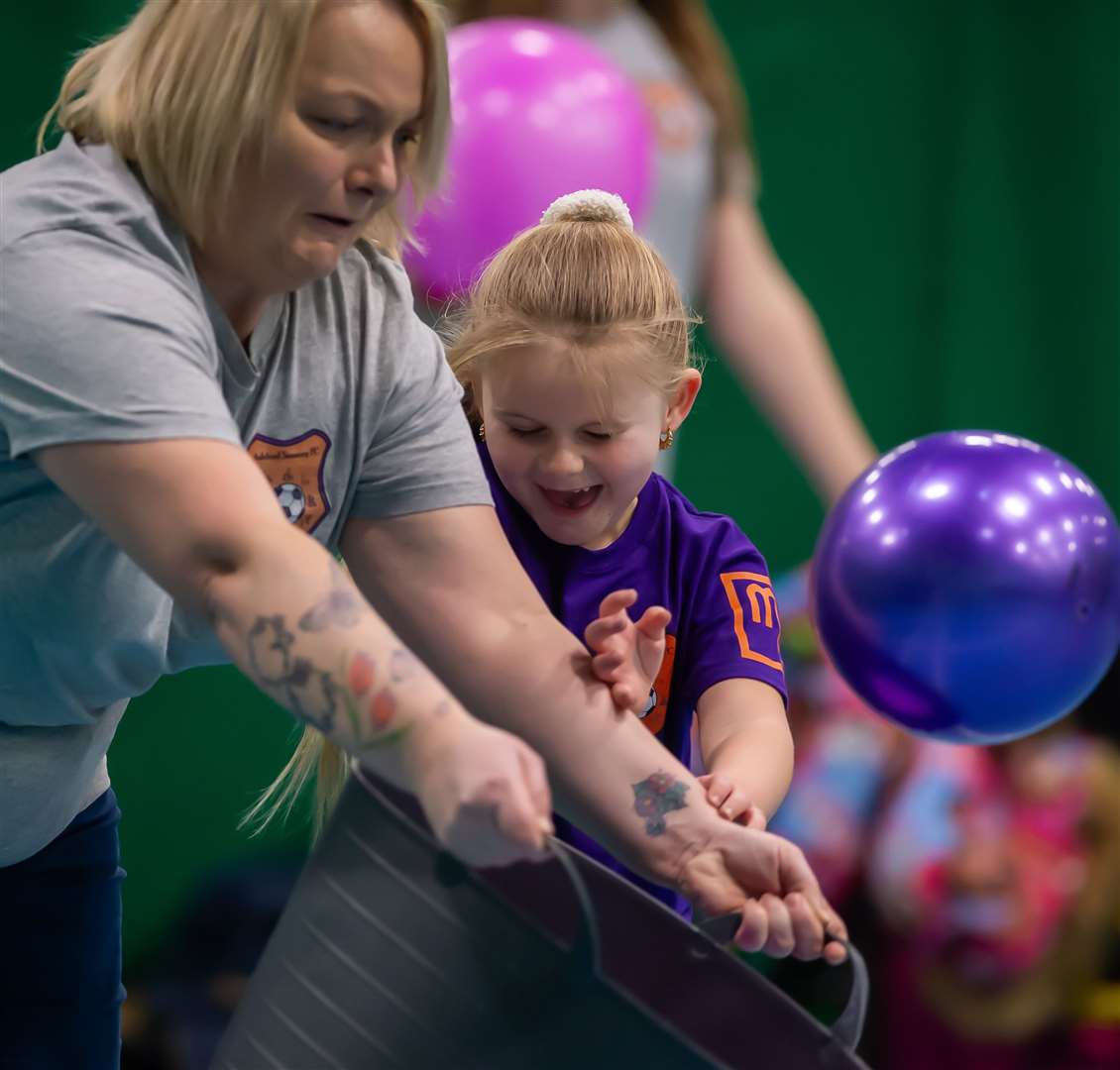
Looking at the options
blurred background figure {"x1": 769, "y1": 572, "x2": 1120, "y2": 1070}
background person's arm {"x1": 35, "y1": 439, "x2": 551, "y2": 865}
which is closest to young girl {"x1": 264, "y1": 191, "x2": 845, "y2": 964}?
background person's arm {"x1": 35, "y1": 439, "x2": 551, "y2": 865}

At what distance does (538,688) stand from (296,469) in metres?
0.21

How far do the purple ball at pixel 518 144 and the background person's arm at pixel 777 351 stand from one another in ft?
1.53

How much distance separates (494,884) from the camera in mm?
988

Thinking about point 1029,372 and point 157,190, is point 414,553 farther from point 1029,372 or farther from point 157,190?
point 1029,372

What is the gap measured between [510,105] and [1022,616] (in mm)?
922

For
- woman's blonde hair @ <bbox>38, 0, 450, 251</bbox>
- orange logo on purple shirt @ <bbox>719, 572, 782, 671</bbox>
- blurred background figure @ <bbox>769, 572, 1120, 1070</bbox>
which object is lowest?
blurred background figure @ <bbox>769, 572, 1120, 1070</bbox>

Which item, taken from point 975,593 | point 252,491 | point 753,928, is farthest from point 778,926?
point 975,593

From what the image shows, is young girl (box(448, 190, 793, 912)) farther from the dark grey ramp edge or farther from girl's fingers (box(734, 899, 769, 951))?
the dark grey ramp edge

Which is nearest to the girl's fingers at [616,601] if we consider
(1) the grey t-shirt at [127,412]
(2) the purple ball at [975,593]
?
(1) the grey t-shirt at [127,412]

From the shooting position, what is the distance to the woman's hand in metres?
1.15

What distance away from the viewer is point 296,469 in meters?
1.18

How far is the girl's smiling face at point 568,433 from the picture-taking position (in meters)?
1.41

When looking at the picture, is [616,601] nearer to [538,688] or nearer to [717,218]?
[538,688]

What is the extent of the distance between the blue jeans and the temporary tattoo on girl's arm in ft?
1.29
